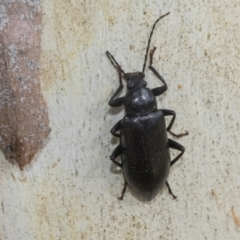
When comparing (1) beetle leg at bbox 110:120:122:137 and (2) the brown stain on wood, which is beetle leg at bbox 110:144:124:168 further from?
(2) the brown stain on wood

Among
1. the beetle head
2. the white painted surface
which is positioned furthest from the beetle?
the white painted surface

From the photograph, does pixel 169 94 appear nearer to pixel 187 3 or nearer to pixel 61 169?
pixel 187 3

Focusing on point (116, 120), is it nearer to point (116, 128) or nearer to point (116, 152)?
point (116, 128)

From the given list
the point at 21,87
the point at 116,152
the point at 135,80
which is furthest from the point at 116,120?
the point at 21,87

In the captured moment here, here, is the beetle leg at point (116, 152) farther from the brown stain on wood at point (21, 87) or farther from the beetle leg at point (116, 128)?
the brown stain on wood at point (21, 87)

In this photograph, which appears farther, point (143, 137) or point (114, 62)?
point (114, 62)

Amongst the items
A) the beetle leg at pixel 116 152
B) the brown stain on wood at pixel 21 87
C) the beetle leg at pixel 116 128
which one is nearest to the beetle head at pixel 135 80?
the beetle leg at pixel 116 128
